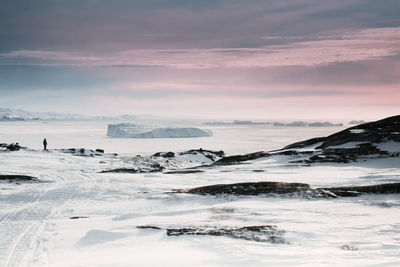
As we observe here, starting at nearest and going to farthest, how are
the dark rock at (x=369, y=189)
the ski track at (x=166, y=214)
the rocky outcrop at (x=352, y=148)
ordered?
the ski track at (x=166, y=214)
the dark rock at (x=369, y=189)
the rocky outcrop at (x=352, y=148)

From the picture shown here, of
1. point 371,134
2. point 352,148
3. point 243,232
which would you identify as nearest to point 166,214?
point 243,232

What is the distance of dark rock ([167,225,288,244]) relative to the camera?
1202 cm

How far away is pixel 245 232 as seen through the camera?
496 inches

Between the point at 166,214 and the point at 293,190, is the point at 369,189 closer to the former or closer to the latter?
the point at 293,190

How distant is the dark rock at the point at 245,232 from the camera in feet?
39.4

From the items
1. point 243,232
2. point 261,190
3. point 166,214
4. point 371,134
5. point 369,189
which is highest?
point 371,134

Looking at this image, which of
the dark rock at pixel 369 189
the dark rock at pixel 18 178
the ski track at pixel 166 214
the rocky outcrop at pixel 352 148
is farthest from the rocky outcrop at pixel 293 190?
the rocky outcrop at pixel 352 148

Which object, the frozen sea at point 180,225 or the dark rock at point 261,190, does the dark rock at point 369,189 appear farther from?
the dark rock at point 261,190

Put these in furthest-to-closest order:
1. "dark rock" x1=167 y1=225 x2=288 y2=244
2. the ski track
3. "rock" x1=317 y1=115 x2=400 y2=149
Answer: "rock" x1=317 y1=115 x2=400 y2=149 < "dark rock" x1=167 y1=225 x2=288 y2=244 < the ski track

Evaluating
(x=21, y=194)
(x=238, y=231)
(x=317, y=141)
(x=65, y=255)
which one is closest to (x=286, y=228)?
(x=238, y=231)

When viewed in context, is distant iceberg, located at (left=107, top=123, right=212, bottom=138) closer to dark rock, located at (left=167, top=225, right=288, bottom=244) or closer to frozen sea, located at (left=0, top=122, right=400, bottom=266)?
frozen sea, located at (left=0, top=122, right=400, bottom=266)

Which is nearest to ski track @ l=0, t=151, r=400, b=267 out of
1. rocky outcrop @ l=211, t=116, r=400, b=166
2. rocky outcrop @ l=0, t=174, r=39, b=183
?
rocky outcrop @ l=0, t=174, r=39, b=183

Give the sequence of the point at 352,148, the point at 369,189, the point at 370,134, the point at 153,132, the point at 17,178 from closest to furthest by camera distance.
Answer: the point at 369,189, the point at 17,178, the point at 352,148, the point at 370,134, the point at 153,132

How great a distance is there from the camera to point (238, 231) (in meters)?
12.7
